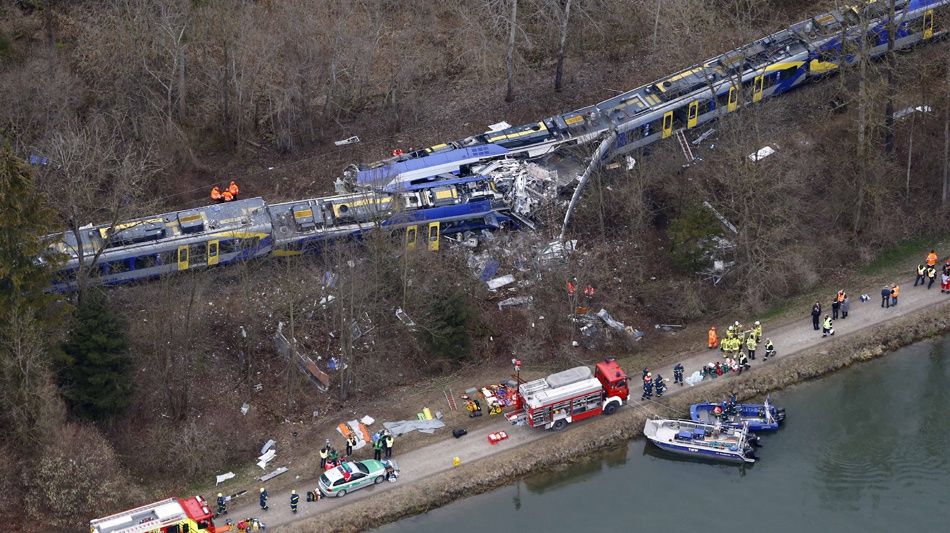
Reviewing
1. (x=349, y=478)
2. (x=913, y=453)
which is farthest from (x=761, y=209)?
(x=349, y=478)

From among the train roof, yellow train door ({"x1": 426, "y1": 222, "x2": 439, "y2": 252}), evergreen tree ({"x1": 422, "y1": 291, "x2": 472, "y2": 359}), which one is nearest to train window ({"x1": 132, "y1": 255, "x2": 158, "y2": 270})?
the train roof

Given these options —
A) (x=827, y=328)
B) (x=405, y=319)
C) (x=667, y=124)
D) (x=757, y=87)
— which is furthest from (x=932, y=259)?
(x=405, y=319)

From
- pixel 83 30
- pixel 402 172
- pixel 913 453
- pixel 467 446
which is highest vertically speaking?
pixel 83 30

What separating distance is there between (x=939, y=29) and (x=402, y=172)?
30166 millimetres

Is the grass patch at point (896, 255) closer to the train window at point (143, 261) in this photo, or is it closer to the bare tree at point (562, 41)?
the bare tree at point (562, 41)

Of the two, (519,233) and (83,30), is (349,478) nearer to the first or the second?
(519,233)

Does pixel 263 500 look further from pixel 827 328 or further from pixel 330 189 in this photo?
pixel 827 328

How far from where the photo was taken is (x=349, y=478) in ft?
189

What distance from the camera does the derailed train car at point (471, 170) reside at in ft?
212

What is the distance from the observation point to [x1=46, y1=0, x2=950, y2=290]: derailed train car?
2549 inches

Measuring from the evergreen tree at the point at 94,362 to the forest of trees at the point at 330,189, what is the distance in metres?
0.09

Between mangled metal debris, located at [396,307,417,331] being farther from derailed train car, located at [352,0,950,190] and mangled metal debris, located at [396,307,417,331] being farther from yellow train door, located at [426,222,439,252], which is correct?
derailed train car, located at [352,0,950,190]

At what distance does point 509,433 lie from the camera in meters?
61.0

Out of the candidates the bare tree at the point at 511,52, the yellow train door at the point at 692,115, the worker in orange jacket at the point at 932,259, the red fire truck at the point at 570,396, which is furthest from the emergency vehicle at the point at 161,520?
the worker in orange jacket at the point at 932,259
